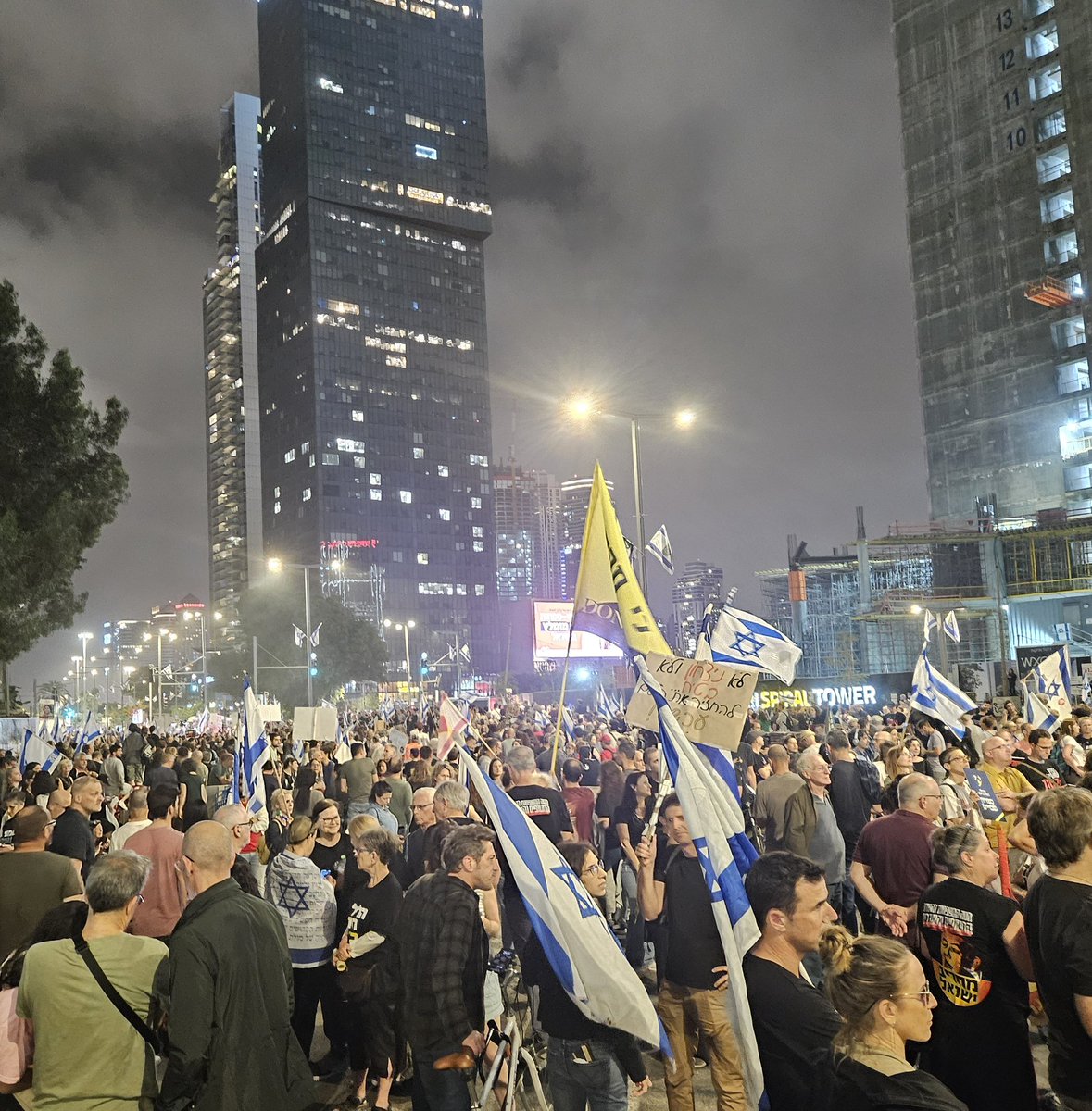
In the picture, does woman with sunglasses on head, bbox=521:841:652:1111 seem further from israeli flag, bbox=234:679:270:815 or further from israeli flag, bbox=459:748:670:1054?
israeli flag, bbox=234:679:270:815

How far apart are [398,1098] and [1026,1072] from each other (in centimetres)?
442

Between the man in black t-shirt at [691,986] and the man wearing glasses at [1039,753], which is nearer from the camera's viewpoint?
the man in black t-shirt at [691,986]

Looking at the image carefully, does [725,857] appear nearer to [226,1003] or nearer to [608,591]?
[226,1003]

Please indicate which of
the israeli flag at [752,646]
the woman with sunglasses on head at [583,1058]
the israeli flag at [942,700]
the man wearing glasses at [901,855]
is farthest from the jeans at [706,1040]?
the israeli flag at [942,700]

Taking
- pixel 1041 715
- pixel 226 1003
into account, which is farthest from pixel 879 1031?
pixel 1041 715

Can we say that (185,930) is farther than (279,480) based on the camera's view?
No

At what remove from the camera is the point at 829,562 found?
6344cm

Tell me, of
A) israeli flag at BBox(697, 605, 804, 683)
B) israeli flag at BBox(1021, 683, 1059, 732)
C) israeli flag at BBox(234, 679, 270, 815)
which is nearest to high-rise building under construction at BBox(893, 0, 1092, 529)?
israeli flag at BBox(1021, 683, 1059, 732)

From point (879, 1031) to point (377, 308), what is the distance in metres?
163

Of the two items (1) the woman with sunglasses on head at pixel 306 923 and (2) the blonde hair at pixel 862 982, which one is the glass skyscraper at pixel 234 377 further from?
(2) the blonde hair at pixel 862 982

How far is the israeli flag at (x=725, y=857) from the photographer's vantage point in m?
3.98

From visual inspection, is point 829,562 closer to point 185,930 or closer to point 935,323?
point 935,323

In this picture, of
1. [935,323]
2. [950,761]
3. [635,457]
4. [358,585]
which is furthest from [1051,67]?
[358,585]

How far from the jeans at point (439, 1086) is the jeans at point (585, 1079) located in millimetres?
442
